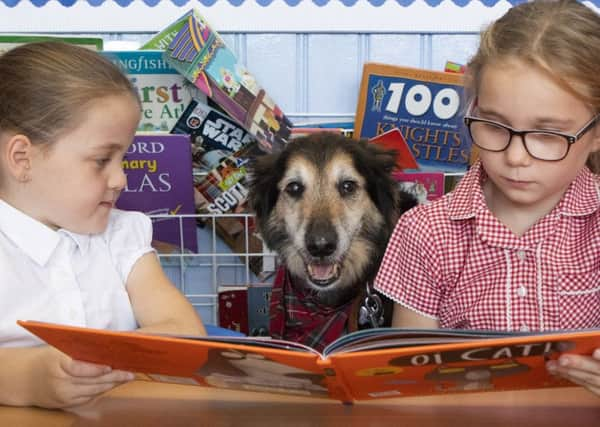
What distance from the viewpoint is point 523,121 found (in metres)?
0.88

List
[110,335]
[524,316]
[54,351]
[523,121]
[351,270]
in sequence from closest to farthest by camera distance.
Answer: [110,335]
[54,351]
[523,121]
[524,316]
[351,270]

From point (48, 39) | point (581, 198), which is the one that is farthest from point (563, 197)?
point (48, 39)

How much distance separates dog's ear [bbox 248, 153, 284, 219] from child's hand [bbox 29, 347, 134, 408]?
0.98 meters

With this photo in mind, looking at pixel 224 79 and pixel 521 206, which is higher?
pixel 224 79

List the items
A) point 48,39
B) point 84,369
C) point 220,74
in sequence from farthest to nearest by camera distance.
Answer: point 220,74 → point 48,39 → point 84,369

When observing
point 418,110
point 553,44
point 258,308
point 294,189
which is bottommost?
point 258,308

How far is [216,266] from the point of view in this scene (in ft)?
5.57

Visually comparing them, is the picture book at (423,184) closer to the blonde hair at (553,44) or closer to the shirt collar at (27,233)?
the blonde hair at (553,44)

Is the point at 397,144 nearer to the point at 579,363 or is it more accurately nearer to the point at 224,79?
the point at 224,79

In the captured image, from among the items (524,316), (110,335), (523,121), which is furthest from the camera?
(524,316)

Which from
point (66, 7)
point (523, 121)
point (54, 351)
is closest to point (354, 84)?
point (66, 7)

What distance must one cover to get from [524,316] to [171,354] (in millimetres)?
654

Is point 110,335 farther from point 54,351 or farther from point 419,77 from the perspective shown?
point 419,77

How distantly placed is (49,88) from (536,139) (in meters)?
0.70
